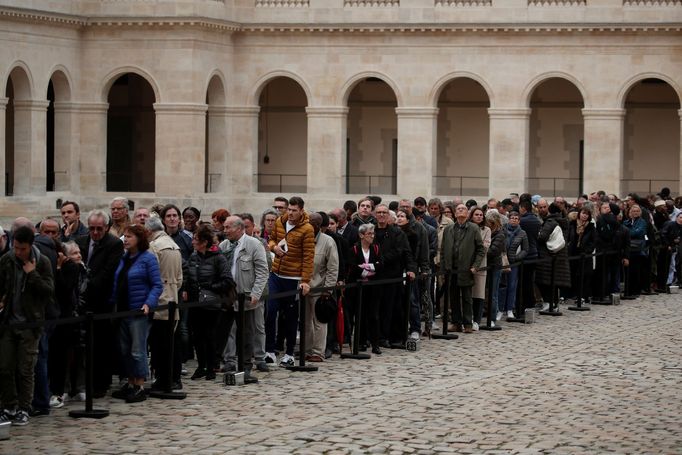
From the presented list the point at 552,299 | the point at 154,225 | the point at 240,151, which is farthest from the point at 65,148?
the point at 154,225

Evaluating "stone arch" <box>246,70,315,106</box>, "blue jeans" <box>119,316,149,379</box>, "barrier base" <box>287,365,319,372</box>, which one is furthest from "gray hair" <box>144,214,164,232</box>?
"stone arch" <box>246,70,315,106</box>

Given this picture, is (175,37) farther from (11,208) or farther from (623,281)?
(623,281)

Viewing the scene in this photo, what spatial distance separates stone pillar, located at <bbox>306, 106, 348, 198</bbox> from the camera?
135 ft

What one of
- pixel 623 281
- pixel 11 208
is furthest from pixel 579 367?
pixel 11 208

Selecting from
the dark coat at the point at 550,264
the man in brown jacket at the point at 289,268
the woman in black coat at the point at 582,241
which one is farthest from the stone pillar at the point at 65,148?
the man in brown jacket at the point at 289,268

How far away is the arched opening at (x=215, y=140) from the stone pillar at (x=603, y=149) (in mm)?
9290

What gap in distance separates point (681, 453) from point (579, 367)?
4.83m

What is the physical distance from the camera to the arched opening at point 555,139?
145ft

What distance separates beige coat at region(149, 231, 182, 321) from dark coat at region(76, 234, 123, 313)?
485mm

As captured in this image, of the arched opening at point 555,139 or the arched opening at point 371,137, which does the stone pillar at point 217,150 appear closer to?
the arched opening at point 371,137

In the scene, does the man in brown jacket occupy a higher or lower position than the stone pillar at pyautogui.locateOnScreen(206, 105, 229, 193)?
lower

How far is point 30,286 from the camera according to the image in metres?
14.4

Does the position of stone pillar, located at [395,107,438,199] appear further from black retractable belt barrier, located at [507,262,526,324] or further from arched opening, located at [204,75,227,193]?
black retractable belt barrier, located at [507,262,526,324]

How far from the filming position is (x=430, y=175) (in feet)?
134
